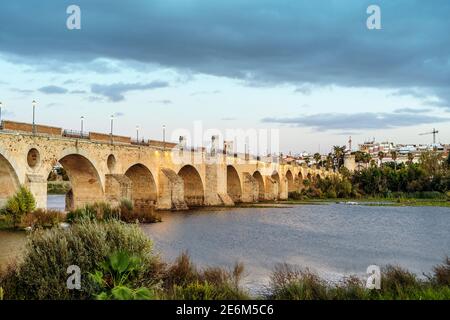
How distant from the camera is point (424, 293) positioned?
32.4 ft

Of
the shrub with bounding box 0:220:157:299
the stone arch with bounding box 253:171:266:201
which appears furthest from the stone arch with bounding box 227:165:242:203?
the shrub with bounding box 0:220:157:299

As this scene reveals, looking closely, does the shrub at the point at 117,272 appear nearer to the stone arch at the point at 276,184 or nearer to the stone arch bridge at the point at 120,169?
the stone arch bridge at the point at 120,169

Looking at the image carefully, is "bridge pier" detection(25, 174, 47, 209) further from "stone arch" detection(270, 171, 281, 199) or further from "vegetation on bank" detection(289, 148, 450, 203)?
"vegetation on bank" detection(289, 148, 450, 203)

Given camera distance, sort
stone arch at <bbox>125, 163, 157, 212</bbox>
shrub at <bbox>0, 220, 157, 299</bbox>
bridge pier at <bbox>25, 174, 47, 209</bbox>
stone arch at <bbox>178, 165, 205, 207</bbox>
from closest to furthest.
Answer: shrub at <bbox>0, 220, 157, 299</bbox>, bridge pier at <bbox>25, 174, 47, 209</bbox>, stone arch at <bbox>125, 163, 157, 212</bbox>, stone arch at <bbox>178, 165, 205, 207</bbox>

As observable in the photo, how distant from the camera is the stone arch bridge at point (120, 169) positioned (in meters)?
27.7

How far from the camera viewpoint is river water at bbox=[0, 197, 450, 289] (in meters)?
18.8

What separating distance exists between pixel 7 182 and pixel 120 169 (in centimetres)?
1224

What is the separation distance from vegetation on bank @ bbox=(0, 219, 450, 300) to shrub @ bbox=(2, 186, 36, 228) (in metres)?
14.3

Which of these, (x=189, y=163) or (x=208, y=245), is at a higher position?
(x=189, y=163)

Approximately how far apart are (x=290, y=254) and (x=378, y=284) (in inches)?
395

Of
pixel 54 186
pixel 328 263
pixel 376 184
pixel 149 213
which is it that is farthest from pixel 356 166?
pixel 328 263

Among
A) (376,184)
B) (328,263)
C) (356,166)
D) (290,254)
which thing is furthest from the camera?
(356,166)

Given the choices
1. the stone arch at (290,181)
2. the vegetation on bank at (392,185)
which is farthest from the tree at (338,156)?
the vegetation on bank at (392,185)
